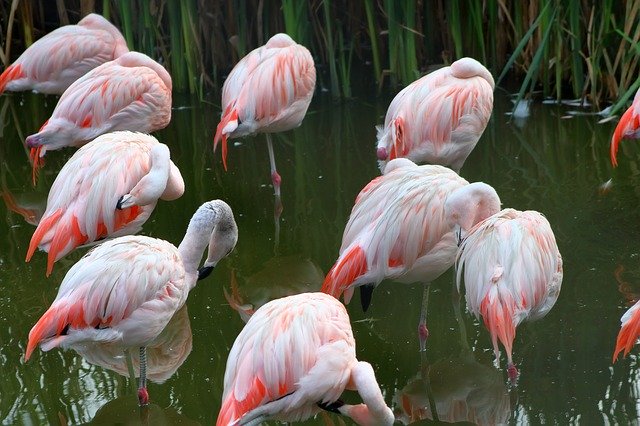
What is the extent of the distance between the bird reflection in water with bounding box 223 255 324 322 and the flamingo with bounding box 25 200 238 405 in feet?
2.73

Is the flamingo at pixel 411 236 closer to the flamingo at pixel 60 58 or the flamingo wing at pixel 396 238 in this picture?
the flamingo wing at pixel 396 238

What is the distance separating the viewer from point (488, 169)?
631cm

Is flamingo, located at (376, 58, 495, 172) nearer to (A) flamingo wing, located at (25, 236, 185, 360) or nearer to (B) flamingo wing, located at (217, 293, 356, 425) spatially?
(A) flamingo wing, located at (25, 236, 185, 360)

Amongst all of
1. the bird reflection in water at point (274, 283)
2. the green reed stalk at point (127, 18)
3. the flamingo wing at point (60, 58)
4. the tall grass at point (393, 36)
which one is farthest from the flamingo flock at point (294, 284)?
the green reed stalk at point (127, 18)

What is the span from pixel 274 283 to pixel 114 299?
1426 millimetres

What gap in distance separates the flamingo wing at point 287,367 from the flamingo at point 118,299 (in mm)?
519

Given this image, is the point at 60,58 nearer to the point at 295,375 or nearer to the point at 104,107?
the point at 104,107

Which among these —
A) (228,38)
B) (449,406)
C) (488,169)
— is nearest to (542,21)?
(488,169)

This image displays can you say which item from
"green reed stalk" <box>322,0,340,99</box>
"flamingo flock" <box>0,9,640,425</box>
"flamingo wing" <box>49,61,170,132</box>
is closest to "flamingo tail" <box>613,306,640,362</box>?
"flamingo flock" <box>0,9,640,425</box>

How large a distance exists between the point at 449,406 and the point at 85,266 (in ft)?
4.82

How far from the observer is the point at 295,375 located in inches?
132

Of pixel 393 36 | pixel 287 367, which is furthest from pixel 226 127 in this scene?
pixel 287 367

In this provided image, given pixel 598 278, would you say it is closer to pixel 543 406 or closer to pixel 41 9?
pixel 543 406

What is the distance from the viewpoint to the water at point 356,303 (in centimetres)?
391
